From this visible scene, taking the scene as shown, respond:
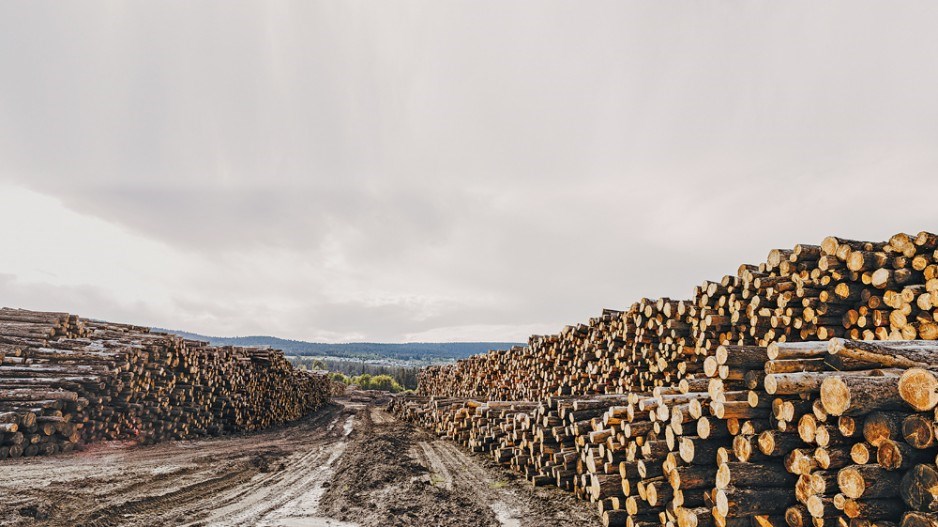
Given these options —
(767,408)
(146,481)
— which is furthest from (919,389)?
(146,481)

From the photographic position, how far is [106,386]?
12.0m

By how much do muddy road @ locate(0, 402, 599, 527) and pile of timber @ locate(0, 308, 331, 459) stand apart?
0.86m

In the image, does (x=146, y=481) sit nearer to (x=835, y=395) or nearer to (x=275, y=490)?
(x=275, y=490)

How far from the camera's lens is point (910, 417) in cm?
335

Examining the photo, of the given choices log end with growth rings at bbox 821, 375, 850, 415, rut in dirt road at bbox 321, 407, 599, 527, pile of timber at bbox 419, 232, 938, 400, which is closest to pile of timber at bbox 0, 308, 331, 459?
rut in dirt road at bbox 321, 407, 599, 527

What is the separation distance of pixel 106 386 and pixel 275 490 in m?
7.49

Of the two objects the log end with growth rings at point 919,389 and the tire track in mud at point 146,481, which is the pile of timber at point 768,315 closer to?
the log end with growth rings at point 919,389

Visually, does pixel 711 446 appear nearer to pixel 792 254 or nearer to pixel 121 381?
pixel 792 254

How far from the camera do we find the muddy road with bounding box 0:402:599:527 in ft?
20.0

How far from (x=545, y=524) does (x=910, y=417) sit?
4.04m

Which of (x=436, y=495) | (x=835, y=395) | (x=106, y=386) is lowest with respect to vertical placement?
(x=436, y=495)

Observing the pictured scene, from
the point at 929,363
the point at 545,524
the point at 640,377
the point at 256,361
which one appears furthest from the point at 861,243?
the point at 256,361

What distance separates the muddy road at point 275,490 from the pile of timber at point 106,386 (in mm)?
856

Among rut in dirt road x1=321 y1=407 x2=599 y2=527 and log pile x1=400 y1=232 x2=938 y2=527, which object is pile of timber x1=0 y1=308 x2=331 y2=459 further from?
log pile x1=400 y1=232 x2=938 y2=527
